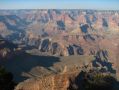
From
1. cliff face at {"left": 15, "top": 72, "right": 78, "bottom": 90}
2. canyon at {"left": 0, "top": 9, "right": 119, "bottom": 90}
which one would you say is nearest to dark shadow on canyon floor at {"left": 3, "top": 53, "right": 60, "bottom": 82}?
canyon at {"left": 0, "top": 9, "right": 119, "bottom": 90}

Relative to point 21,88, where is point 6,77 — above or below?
above

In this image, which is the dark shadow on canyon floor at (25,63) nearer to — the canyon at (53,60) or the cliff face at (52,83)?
the canyon at (53,60)

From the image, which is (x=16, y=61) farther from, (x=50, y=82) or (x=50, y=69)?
(x=50, y=82)

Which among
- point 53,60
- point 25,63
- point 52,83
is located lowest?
point 25,63

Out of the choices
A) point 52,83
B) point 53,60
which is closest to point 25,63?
point 53,60

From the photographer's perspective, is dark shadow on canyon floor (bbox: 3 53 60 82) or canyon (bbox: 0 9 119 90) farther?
dark shadow on canyon floor (bbox: 3 53 60 82)

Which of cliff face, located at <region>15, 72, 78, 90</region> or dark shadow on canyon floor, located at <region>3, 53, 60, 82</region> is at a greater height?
cliff face, located at <region>15, 72, 78, 90</region>

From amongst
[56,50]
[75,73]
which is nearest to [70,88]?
[75,73]

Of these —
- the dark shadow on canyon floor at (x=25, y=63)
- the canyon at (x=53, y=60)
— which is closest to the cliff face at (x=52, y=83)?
the canyon at (x=53, y=60)

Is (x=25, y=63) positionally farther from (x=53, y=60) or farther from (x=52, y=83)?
(x=52, y=83)

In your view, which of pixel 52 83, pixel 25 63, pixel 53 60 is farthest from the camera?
pixel 53 60

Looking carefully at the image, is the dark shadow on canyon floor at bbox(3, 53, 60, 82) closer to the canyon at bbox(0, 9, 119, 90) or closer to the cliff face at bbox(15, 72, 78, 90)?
the canyon at bbox(0, 9, 119, 90)
